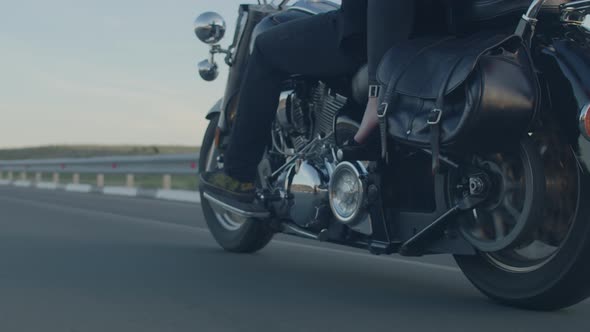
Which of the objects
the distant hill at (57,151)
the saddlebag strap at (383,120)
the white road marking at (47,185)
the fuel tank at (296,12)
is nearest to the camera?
the saddlebag strap at (383,120)

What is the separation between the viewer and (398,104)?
11.6ft

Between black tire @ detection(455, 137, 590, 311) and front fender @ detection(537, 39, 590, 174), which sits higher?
front fender @ detection(537, 39, 590, 174)

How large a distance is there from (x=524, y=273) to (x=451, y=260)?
2.09m

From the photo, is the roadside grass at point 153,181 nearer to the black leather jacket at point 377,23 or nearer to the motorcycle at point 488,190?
the motorcycle at point 488,190

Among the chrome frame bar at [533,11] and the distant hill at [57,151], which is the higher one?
the chrome frame bar at [533,11]

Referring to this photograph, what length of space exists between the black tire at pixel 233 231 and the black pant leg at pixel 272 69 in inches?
21.6

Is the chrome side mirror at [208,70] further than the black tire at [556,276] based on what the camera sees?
Yes

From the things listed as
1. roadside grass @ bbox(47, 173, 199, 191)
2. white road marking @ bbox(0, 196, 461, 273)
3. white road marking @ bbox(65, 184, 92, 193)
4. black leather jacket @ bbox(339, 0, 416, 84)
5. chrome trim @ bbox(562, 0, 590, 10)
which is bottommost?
roadside grass @ bbox(47, 173, 199, 191)

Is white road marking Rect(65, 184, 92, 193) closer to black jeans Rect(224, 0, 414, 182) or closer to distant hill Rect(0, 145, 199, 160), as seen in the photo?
black jeans Rect(224, 0, 414, 182)

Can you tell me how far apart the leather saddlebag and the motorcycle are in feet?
0.43

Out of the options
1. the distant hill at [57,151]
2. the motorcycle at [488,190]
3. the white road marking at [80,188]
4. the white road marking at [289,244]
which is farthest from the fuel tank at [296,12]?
the distant hill at [57,151]

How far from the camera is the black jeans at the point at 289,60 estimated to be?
146 inches

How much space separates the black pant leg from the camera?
4.24 meters

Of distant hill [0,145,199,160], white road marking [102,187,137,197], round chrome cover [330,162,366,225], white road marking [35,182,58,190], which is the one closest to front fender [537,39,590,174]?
round chrome cover [330,162,366,225]
